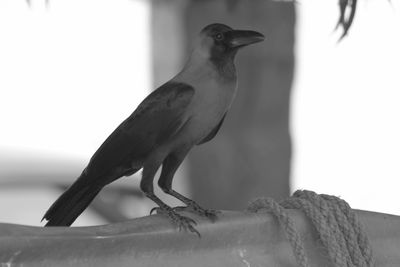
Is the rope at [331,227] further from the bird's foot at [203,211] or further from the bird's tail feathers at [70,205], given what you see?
the bird's tail feathers at [70,205]

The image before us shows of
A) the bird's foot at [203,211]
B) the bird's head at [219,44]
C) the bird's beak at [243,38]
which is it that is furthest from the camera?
the bird's head at [219,44]

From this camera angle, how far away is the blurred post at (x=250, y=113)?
12.4 ft

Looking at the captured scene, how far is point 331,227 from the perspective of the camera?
72.4 inches

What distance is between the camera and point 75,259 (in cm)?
157

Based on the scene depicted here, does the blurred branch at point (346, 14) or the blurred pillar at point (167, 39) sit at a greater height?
the blurred branch at point (346, 14)

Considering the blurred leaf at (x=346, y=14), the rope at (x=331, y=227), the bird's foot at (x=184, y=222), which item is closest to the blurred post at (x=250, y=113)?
the blurred leaf at (x=346, y=14)

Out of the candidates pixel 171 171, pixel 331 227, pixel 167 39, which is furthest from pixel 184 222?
pixel 167 39

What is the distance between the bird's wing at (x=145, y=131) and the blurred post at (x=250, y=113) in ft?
5.15

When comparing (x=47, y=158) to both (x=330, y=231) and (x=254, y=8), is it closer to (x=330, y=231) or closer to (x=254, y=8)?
(x=254, y=8)

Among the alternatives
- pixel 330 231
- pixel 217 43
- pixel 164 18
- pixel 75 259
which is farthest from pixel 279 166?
pixel 75 259

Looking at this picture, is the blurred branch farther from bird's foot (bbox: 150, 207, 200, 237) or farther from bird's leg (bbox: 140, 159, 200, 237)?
bird's foot (bbox: 150, 207, 200, 237)

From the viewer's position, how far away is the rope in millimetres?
1776

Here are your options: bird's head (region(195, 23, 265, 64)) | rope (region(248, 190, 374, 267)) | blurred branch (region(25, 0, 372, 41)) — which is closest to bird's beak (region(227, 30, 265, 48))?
bird's head (region(195, 23, 265, 64))

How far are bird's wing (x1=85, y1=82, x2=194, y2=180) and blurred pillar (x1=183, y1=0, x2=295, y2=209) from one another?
156cm
